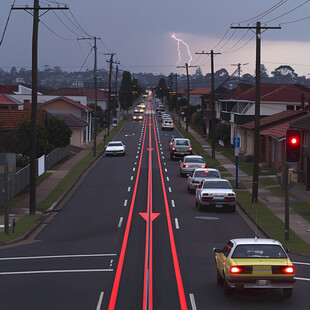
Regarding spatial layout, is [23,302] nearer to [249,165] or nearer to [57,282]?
[57,282]

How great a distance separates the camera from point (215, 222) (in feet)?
105

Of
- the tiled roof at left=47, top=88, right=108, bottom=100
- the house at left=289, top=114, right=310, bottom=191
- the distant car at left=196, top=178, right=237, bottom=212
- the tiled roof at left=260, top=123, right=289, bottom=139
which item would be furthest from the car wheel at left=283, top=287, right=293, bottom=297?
the tiled roof at left=47, top=88, right=108, bottom=100

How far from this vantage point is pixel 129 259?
22359mm

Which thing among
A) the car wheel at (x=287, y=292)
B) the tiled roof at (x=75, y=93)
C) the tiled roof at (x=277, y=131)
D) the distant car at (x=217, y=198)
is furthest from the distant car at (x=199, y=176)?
the tiled roof at (x=75, y=93)

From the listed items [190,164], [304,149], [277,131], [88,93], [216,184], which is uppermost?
[88,93]

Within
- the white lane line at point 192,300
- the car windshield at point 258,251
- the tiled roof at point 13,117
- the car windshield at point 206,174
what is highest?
the tiled roof at point 13,117

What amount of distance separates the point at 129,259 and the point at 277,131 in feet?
124

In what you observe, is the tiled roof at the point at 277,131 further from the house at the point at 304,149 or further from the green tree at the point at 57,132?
the green tree at the point at 57,132

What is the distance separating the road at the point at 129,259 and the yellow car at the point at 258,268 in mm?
467

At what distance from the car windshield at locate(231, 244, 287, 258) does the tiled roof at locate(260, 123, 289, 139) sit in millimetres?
37633

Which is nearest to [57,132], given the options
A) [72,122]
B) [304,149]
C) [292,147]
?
[72,122]

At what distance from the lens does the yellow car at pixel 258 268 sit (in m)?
16.0

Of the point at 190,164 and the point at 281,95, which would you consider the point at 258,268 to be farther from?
the point at 281,95

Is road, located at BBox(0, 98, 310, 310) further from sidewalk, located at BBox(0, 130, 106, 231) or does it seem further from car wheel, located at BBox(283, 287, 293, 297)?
sidewalk, located at BBox(0, 130, 106, 231)
